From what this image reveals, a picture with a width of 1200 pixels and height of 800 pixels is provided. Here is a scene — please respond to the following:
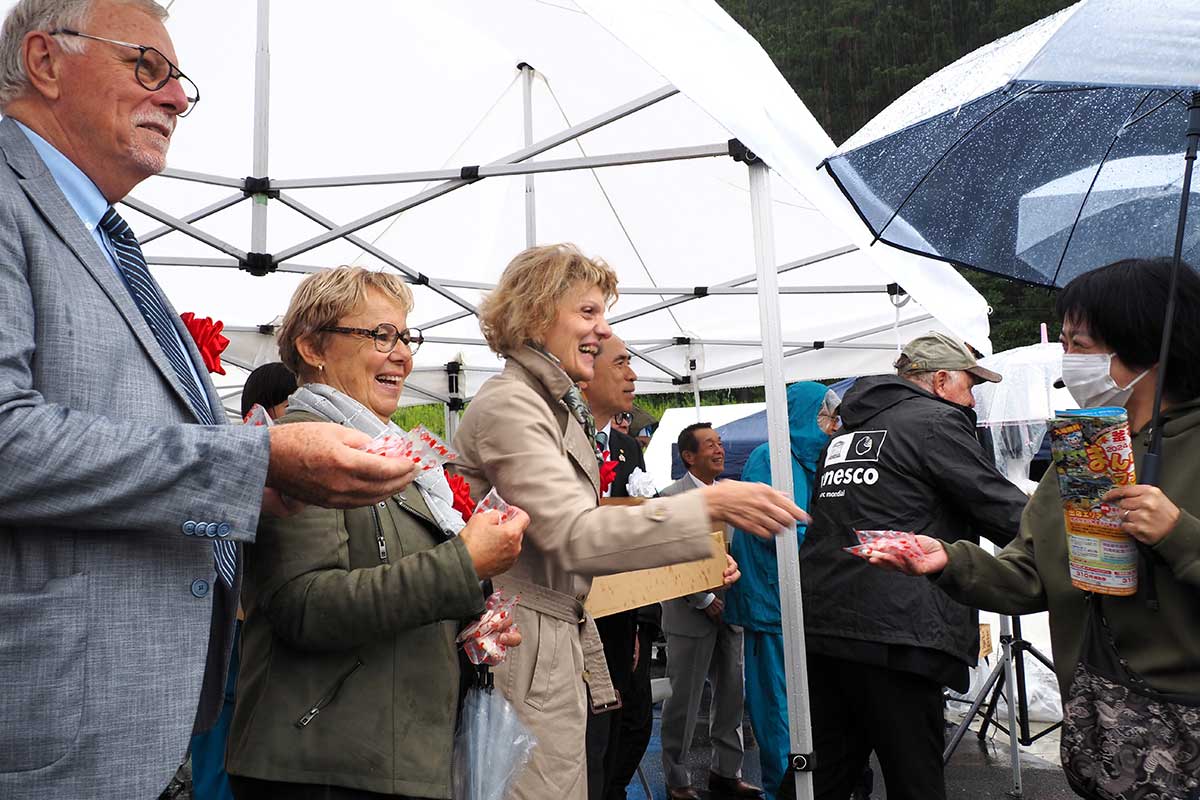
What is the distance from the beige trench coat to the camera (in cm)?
195

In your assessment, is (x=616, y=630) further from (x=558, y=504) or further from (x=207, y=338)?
(x=207, y=338)

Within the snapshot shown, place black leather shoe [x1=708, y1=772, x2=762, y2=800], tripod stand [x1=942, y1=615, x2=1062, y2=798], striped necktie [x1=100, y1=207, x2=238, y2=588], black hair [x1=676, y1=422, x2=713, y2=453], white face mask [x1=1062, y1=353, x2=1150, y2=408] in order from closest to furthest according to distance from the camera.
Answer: striped necktie [x1=100, y1=207, x2=238, y2=588]
white face mask [x1=1062, y1=353, x2=1150, y2=408]
tripod stand [x1=942, y1=615, x2=1062, y2=798]
black leather shoe [x1=708, y1=772, x2=762, y2=800]
black hair [x1=676, y1=422, x2=713, y2=453]

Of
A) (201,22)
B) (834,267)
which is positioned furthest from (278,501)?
(834,267)

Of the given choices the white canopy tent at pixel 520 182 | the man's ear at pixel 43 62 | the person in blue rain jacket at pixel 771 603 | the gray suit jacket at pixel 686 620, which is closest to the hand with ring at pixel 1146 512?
the white canopy tent at pixel 520 182

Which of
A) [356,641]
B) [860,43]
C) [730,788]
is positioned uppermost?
[860,43]

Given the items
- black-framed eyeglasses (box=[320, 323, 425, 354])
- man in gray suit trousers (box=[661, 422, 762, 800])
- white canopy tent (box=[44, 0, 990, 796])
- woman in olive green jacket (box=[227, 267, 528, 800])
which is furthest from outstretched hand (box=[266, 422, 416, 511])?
man in gray suit trousers (box=[661, 422, 762, 800])

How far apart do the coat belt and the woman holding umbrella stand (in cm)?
74

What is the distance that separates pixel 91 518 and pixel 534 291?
1451 mm

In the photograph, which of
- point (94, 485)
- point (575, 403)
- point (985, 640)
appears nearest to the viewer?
point (94, 485)

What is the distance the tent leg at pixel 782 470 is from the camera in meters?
3.38

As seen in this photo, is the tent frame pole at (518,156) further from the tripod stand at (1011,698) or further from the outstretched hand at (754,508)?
the tripod stand at (1011,698)

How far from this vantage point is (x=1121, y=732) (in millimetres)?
1954

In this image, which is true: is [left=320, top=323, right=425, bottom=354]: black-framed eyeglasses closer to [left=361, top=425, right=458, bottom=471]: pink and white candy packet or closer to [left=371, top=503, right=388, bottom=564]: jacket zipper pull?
[left=361, top=425, right=458, bottom=471]: pink and white candy packet

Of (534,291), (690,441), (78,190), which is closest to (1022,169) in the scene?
(534,291)
